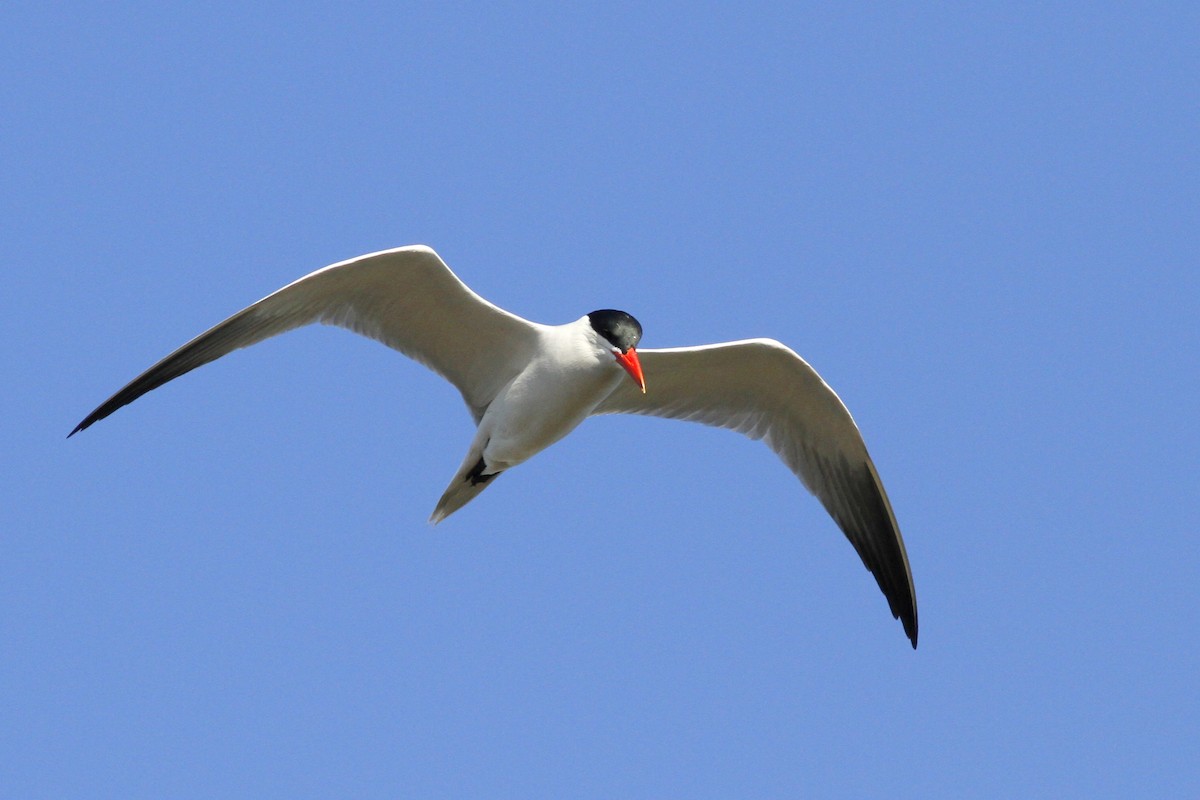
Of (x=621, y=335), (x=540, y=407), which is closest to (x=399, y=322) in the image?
(x=540, y=407)

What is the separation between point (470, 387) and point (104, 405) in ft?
9.56

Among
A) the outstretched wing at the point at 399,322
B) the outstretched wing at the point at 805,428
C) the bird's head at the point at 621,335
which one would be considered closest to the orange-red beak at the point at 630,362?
the bird's head at the point at 621,335

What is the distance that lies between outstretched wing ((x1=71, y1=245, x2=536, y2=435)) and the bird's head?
904 millimetres

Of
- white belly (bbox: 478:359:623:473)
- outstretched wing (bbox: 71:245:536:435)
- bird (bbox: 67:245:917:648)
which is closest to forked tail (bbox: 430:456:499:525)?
bird (bbox: 67:245:917:648)

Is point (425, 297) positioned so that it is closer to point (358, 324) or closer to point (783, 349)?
point (358, 324)

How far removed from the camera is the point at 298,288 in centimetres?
1089

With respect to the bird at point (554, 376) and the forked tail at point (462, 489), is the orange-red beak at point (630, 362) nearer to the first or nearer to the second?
the bird at point (554, 376)

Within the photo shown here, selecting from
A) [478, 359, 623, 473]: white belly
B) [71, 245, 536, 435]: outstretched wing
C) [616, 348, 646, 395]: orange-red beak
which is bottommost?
[478, 359, 623, 473]: white belly

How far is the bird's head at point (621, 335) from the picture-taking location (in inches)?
415

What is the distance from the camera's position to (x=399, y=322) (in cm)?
1158

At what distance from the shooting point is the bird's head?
1053 centimetres

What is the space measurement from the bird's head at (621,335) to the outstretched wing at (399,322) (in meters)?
0.90

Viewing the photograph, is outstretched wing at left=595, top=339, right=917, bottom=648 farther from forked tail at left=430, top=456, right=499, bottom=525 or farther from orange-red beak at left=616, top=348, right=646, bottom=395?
orange-red beak at left=616, top=348, right=646, bottom=395

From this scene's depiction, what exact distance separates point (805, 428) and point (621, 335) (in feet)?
8.60
